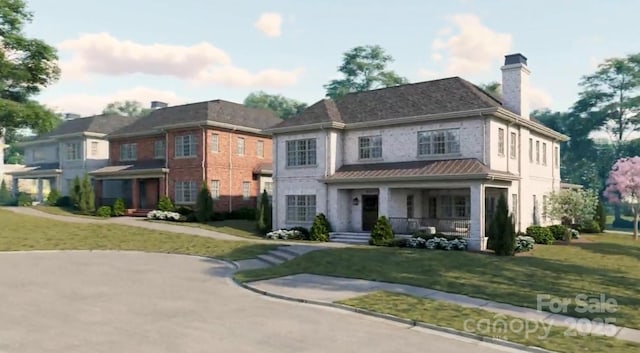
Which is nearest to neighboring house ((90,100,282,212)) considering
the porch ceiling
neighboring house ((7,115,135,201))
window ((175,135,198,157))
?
window ((175,135,198,157))

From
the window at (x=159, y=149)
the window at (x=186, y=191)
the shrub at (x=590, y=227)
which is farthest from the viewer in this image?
the window at (x=159, y=149)

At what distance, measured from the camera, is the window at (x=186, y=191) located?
35.8 m

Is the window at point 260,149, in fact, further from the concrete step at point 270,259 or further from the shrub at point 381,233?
the concrete step at point 270,259

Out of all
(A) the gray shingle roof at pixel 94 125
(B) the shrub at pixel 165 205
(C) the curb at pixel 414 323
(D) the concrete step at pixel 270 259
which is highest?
(A) the gray shingle roof at pixel 94 125

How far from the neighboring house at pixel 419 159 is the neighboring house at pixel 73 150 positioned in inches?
927

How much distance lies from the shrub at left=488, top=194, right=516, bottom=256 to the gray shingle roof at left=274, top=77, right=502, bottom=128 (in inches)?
221

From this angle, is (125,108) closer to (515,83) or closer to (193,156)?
(193,156)

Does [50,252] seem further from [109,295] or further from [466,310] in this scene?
[466,310]

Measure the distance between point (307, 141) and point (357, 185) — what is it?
479cm

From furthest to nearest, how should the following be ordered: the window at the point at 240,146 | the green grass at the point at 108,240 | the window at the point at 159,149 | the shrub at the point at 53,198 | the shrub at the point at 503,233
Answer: the shrub at the point at 53,198 → the window at the point at 159,149 → the window at the point at 240,146 → the green grass at the point at 108,240 → the shrub at the point at 503,233

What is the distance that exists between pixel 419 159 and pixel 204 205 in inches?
627

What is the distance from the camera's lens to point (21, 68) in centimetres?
3184

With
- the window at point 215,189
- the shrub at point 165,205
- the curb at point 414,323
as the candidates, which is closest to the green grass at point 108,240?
the shrub at point 165,205

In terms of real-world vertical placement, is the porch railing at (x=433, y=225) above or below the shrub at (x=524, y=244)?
above
